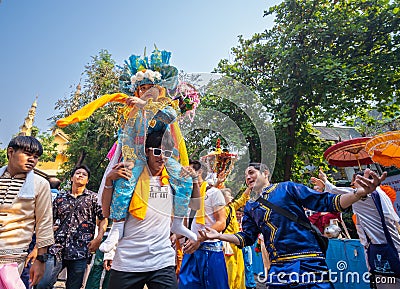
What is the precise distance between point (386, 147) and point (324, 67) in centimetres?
426

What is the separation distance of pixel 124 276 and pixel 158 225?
440 millimetres

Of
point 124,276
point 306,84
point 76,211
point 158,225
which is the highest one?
point 306,84

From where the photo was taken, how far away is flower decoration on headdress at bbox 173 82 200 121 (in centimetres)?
278

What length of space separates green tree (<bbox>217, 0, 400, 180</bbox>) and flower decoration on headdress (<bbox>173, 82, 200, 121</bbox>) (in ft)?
21.4

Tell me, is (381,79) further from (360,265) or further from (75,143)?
(75,143)

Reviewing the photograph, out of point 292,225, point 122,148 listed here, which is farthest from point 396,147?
point 122,148

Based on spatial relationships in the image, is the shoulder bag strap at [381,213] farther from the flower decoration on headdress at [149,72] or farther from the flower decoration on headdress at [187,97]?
the flower decoration on headdress at [149,72]

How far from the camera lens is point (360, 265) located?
18.3 feet

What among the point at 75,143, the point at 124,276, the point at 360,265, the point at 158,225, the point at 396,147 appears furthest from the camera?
the point at 75,143

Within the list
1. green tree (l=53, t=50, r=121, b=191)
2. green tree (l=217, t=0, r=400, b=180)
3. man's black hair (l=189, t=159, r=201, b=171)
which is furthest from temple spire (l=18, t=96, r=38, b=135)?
man's black hair (l=189, t=159, r=201, b=171)

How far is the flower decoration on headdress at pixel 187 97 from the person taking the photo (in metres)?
2.78

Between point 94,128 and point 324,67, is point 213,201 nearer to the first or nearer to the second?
point 324,67

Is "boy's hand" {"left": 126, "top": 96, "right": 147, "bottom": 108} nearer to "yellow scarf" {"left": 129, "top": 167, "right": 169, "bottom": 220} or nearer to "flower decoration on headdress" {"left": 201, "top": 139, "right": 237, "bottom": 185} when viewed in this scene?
"yellow scarf" {"left": 129, "top": 167, "right": 169, "bottom": 220}

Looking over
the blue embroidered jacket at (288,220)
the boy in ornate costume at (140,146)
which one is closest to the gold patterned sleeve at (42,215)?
the boy in ornate costume at (140,146)
